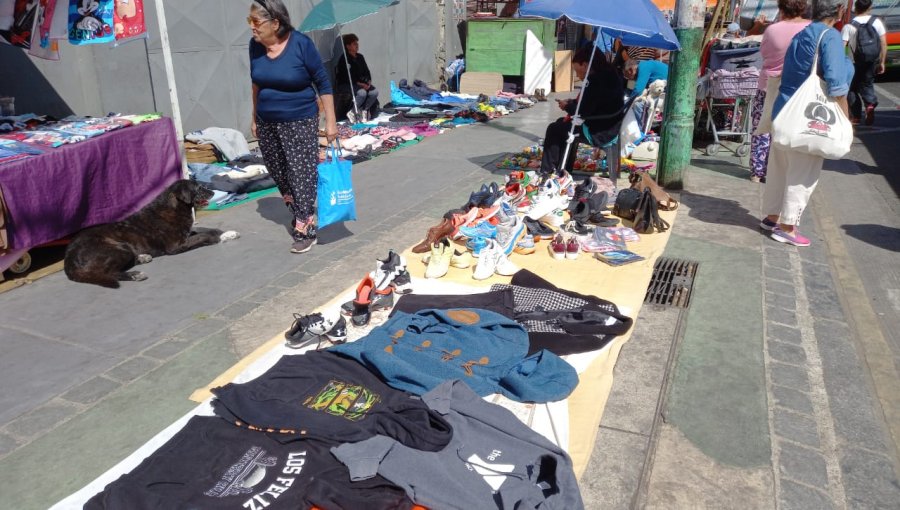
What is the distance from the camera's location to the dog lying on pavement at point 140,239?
194 inches

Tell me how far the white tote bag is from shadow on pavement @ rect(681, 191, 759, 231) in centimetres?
111

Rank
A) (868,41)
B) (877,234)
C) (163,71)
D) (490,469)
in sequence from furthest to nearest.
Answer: (868,41) < (163,71) < (877,234) < (490,469)

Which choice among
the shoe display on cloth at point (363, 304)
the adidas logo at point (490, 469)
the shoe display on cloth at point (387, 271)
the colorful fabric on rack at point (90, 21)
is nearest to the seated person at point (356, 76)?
the colorful fabric on rack at point (90, 21)

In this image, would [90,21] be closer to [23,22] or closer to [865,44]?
[23,22]

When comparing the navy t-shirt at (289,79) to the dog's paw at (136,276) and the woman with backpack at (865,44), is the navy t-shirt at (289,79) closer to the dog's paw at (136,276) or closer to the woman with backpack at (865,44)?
the dog's paw at (136,276)

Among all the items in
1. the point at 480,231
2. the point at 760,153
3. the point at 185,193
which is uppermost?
the point at 185,193

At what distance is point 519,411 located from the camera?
299cm

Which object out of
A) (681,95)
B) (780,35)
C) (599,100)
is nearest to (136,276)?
(599,100)

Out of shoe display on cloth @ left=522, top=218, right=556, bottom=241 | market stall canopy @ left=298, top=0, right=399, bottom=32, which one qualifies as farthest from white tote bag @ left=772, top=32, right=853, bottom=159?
market stall canopy @ left=298, top=0, right=399, bottom=32

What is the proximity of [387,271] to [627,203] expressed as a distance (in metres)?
2.73

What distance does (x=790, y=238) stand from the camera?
565 centimetres

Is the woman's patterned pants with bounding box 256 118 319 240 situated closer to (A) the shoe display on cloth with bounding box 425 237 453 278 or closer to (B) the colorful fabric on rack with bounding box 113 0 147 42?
(A) the shoe display on cloth with bounding box 425 237 453 278

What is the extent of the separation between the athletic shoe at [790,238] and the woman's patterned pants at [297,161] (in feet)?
13.4

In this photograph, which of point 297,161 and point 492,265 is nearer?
point 492,265
